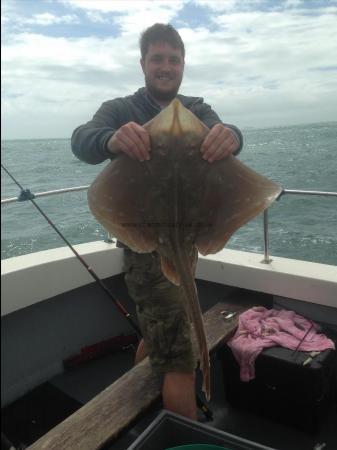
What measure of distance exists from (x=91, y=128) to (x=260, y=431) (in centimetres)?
249

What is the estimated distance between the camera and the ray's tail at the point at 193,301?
1.57 m

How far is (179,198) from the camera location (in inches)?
64.9

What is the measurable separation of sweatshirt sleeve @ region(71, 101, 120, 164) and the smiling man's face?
0.91ft

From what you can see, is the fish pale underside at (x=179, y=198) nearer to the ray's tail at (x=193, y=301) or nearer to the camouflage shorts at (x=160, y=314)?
the ray's tail at (x=193, y=301)

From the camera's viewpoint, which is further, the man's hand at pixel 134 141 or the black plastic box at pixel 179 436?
the black plastic box at pixel 179 436

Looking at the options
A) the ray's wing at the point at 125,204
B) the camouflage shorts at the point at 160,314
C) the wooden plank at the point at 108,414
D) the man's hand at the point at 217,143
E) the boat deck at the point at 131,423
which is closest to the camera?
the man's hand at the point at 217,143

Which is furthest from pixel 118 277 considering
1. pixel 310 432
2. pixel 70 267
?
pixel 310 432

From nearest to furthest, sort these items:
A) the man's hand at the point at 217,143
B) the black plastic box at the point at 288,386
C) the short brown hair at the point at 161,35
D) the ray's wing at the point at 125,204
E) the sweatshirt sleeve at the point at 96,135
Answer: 1. the man's hand at the point at 217,143
2. the ray's wing at the point at 125,204
3. the sweatshirt sleeve at the point at 96,135
4. the short brown hair at the point at 161,35
5. the black plastic box at the point at 288,386

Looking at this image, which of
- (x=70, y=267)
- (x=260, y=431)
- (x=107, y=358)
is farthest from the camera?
(x=107, y=358)

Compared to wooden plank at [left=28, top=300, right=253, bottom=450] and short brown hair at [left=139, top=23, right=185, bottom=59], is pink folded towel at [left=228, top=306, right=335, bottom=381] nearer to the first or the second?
wooden plank at [left=28, top=300, right=253, bottom=450]

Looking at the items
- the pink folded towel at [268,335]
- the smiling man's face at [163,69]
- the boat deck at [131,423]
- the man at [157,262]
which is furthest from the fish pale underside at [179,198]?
the pink folded towel at [268,335]

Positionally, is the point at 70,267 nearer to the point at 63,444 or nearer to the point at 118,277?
the point at 118,277

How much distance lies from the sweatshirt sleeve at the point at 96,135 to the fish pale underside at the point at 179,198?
23 cm

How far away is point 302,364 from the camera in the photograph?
8.61 ft
